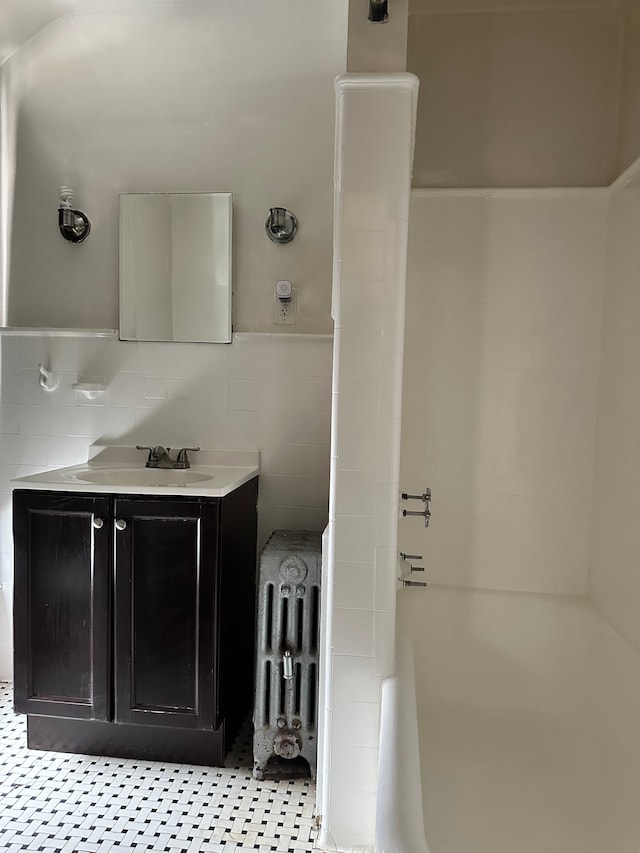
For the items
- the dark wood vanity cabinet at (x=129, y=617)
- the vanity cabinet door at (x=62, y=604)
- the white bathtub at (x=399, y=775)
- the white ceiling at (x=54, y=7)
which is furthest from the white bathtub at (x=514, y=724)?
the white ceiling at (x=54, y=7)

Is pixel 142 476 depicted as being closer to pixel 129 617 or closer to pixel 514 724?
pixel 129 617

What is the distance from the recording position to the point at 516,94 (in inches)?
90.2

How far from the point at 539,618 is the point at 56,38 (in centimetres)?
298

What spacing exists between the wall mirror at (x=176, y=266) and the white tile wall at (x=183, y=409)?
88 mm

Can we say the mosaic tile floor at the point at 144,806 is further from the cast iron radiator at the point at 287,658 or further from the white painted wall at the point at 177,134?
the white painted wall at the point at 177,134

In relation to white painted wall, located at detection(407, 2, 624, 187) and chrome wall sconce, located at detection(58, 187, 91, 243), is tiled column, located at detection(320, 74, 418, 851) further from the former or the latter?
chrome wall sconce, located at detection(58, 187, 91, 243)

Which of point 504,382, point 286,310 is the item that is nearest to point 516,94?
point 504,382

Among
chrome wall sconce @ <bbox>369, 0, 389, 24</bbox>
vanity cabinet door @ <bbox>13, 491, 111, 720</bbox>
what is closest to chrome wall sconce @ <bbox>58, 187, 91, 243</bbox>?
vanity cabinet door @ <bbox>13, 491, 111, 720</bbox>

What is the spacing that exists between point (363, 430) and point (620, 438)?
0.95 metres

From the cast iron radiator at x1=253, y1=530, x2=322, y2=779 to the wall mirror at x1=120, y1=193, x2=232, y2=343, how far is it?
1.01 m

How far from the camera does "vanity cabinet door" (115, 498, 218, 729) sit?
2.13m

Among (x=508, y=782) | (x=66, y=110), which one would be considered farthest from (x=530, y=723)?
(x=66, y=110)

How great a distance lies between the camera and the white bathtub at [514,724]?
1604mm

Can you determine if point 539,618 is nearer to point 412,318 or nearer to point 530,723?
point 530,723
